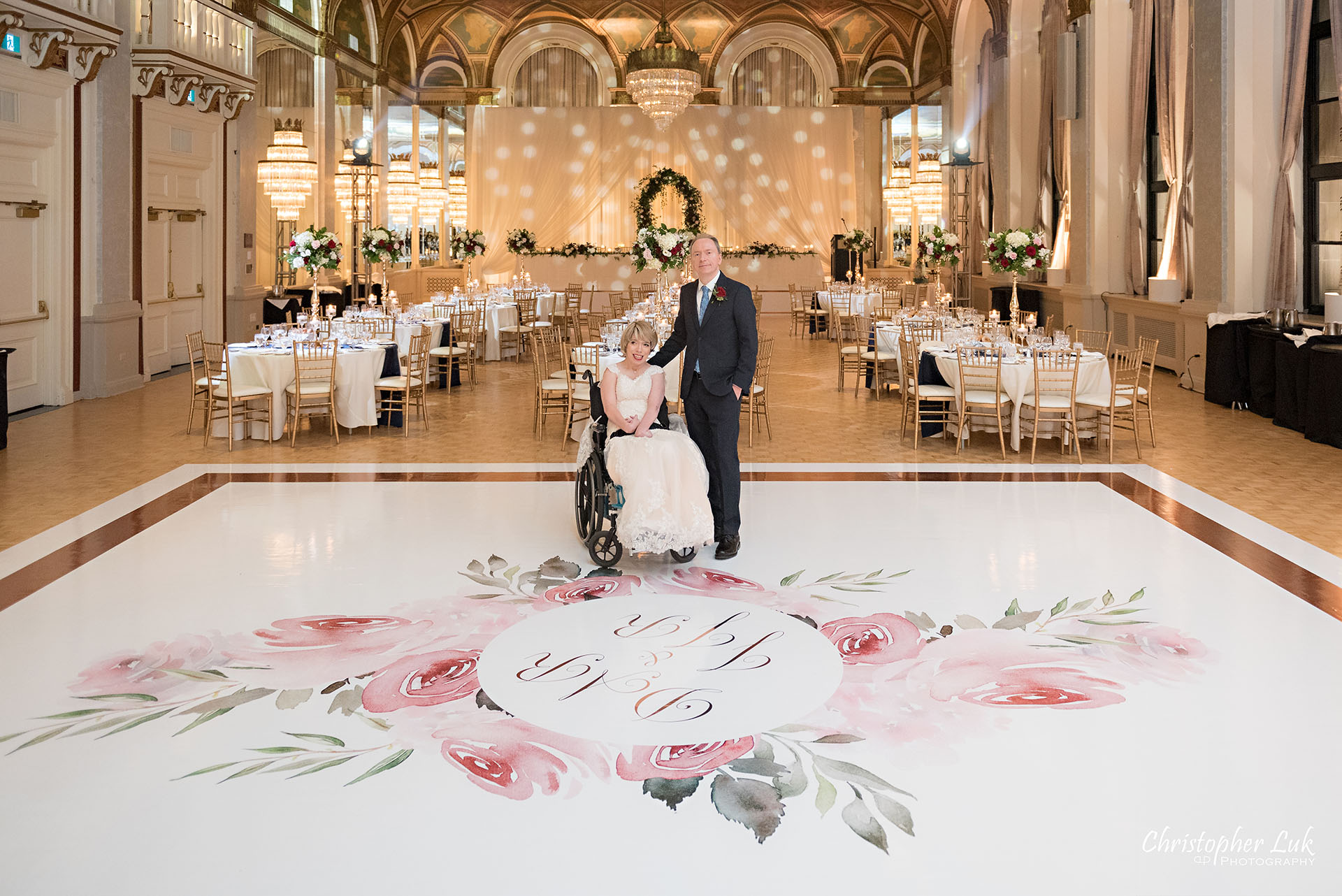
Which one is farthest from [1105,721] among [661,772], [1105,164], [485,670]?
[1105,164]

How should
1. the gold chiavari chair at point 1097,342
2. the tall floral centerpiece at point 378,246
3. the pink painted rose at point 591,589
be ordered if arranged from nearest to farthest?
1. the pink painted rose at point 591,589
2. the gold chiavari chair at point 1097,342
3. the tall floral centerpiece at point 378,246

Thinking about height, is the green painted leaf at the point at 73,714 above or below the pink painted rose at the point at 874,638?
below

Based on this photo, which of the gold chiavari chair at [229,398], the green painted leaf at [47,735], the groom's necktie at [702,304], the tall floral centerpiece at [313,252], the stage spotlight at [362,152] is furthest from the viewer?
the stage spotlight at [362,152]

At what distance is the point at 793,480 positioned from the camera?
7613 millimetres

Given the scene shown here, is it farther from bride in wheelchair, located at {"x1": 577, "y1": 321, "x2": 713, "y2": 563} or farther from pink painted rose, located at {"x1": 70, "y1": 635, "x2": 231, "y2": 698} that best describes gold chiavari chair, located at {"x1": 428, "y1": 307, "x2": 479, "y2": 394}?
pink painted rose, located at {"x1": 70, "y1": 635, "x2": 231, "y2": 698}

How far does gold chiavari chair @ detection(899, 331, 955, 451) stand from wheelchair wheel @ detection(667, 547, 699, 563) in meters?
3.76

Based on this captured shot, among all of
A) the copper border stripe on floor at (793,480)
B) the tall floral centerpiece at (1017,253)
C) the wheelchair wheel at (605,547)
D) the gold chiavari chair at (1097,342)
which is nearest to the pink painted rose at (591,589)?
the wheelchair wheel at (605,547)

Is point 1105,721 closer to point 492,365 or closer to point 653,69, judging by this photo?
point 492,365

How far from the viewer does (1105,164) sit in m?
14.2

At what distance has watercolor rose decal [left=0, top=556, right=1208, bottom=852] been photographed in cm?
325

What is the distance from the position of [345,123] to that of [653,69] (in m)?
6.44

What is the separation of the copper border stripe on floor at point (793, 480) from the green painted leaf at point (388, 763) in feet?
8.35

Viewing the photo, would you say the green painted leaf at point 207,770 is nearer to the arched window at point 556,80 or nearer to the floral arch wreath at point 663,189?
the floral arch wreath at point 663,189

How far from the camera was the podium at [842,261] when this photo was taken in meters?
23.0
